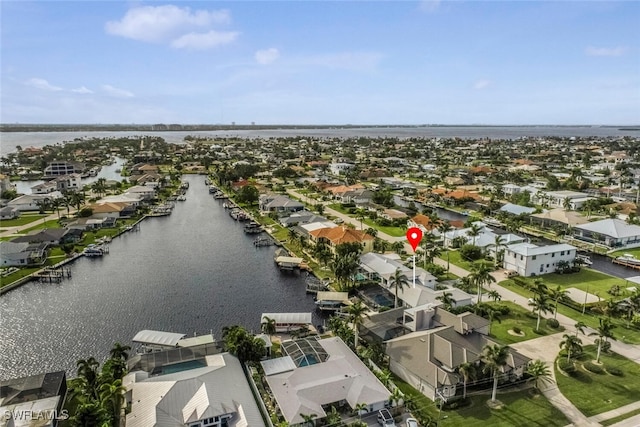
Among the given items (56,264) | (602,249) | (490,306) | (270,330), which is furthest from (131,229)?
(602,249)

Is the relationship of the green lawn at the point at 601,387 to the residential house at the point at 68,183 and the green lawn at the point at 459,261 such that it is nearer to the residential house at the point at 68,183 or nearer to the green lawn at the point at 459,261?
the green lawn at the point at 459,261

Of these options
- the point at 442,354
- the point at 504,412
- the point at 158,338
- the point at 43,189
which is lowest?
the point at 504,412

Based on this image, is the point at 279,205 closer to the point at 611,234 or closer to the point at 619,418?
the point at 611,234

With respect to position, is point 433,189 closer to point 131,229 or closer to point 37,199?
point 131,229

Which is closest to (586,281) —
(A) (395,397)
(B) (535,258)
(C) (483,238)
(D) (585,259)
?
(B) (535,258)

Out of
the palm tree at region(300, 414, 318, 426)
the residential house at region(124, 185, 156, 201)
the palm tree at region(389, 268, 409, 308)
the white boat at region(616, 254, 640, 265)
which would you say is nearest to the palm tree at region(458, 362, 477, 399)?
the palm tree at region(300, 414, 318, 426)

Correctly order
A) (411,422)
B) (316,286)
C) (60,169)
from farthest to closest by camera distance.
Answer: (60,169), (316,286), (411,422)
